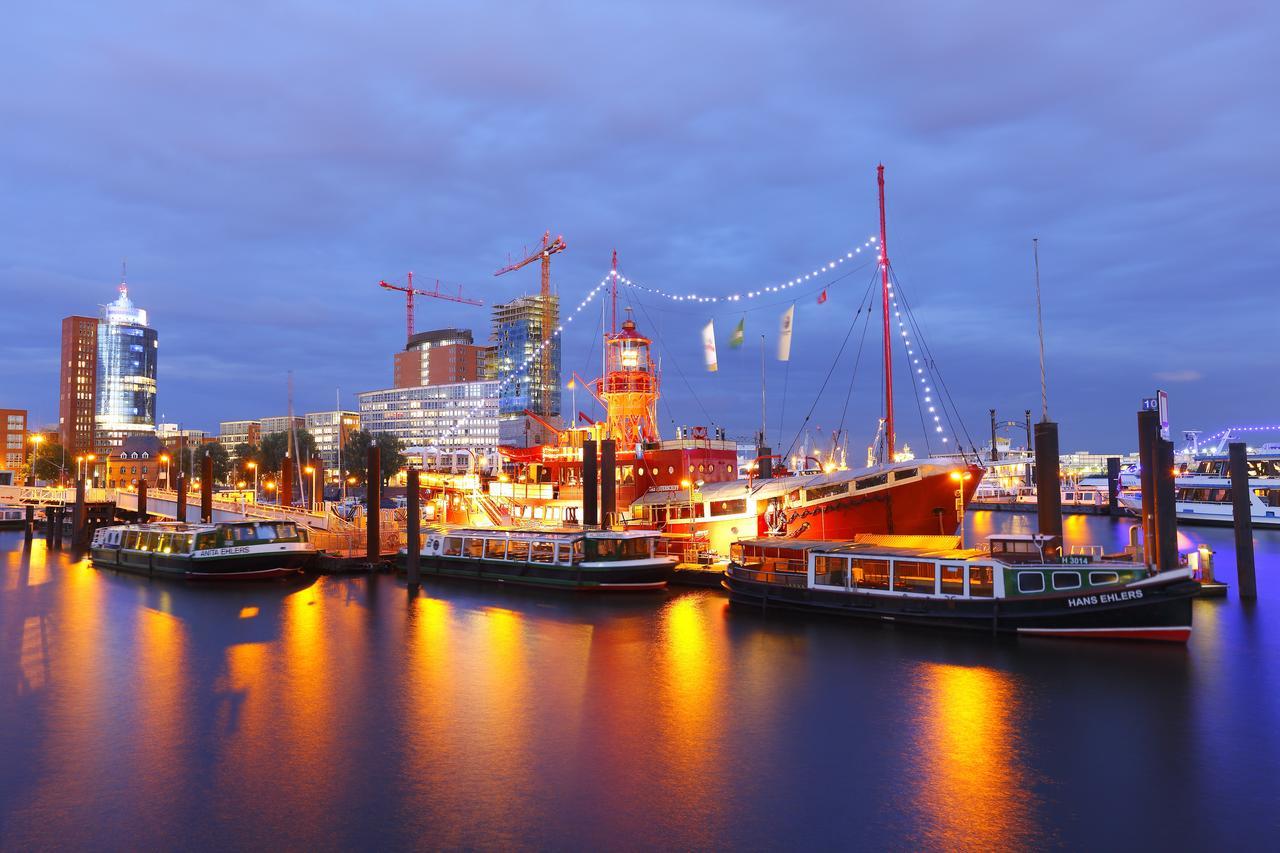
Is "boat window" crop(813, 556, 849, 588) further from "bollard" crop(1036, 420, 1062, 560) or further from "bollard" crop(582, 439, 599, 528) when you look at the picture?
"bollard" crop(582, 439, 599, 528)

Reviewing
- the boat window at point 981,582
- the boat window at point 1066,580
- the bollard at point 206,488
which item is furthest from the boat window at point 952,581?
the bollard at point 206,488

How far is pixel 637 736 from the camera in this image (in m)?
20.8

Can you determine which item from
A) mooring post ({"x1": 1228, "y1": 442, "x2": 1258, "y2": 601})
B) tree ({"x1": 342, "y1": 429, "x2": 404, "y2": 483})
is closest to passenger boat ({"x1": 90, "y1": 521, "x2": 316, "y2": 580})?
mooring post ({"x1": 1228, "y1": 442, "x2": 1258, "y2": 601})

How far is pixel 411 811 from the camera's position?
16594 mm

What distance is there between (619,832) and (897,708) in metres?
10.3

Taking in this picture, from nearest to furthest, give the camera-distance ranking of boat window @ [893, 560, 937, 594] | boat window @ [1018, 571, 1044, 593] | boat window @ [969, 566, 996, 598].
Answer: boat window @ [1018, 571, 1044, 593]
boat window @ [969, 566, 996, 598]
boat window @ [893, 560, 937, 594]

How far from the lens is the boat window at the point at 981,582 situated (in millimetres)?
30328

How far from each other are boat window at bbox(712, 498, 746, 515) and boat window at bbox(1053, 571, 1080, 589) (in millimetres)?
20647

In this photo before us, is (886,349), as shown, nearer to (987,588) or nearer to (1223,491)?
(987,588)

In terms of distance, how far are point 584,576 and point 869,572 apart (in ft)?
49.2

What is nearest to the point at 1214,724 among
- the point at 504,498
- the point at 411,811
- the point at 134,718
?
the point at 411,811

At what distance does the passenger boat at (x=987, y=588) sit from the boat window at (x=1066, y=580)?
0.03 m

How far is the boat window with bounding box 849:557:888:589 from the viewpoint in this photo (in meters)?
32.8

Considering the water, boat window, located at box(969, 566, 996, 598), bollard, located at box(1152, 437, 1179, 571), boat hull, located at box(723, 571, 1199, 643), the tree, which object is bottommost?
the water
